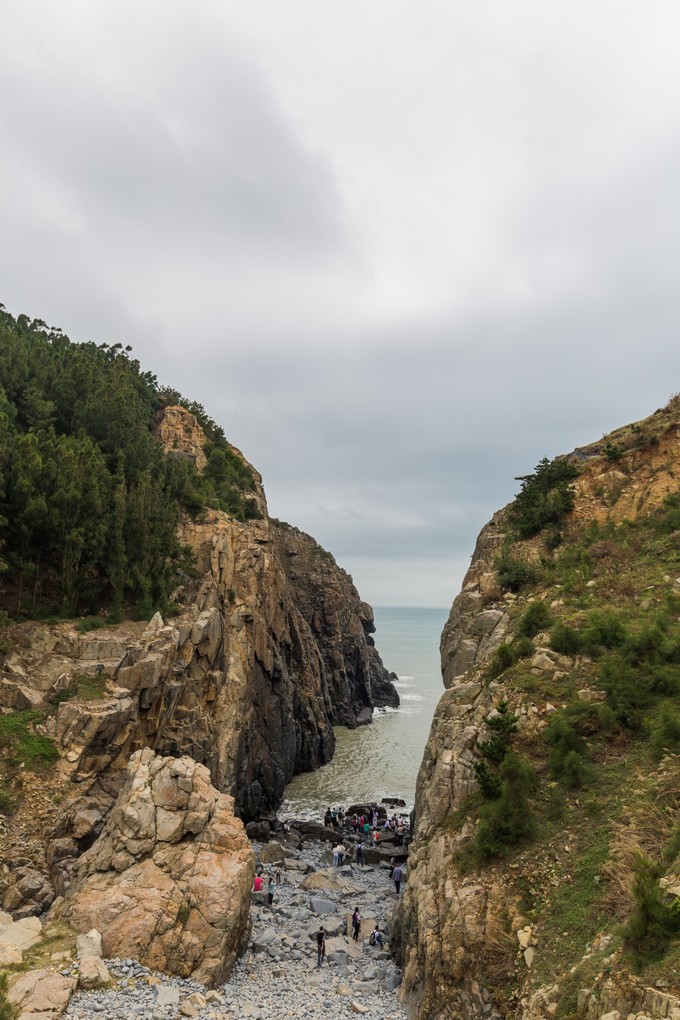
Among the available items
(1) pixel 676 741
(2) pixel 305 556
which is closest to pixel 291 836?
(1) pixel 676 741

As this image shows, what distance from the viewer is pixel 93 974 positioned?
14.7 meters

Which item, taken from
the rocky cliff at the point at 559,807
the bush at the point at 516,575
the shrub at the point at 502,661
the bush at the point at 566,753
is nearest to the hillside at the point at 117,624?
the rocky cliff at the point at 559,807

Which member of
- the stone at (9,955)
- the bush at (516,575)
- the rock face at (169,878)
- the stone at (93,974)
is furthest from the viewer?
the bush at (516,575)

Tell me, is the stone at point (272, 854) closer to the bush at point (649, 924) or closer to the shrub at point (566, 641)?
the shrub at point (566, 641)

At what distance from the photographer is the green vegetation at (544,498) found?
32.0 m

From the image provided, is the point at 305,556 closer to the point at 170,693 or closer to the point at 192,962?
the point at 170,693

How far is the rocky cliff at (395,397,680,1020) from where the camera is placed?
11203 millimetres

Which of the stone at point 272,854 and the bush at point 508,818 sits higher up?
the bush at point 508,818

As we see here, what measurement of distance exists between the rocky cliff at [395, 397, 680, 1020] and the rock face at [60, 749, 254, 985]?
6.23m

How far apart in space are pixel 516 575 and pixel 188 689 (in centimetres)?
1912

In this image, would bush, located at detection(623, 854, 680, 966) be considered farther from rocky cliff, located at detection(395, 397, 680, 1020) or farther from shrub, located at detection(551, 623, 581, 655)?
shrub, located at detection(551, 623, 581, 655)

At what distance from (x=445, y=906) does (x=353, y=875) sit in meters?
19.4

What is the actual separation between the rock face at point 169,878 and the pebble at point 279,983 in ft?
2.33

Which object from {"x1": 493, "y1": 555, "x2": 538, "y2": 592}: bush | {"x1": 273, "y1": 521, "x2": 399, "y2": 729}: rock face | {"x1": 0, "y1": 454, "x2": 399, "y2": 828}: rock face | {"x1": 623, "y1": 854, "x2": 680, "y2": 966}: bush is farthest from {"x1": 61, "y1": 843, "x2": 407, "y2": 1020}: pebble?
{"x1": 273, "y1": 521, "x2": 399, "y2": 729}: rock face
